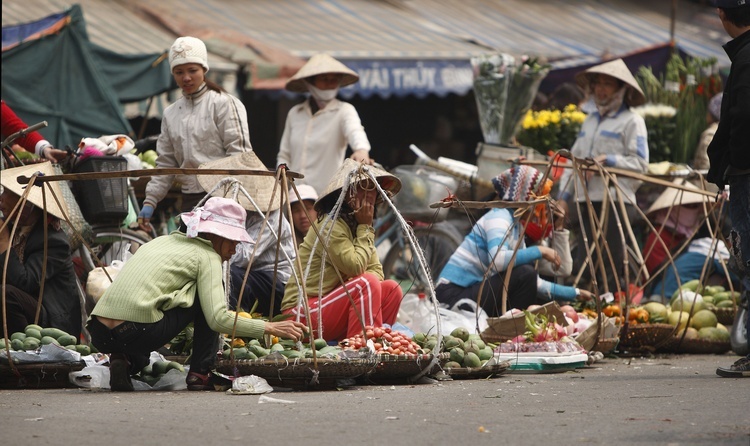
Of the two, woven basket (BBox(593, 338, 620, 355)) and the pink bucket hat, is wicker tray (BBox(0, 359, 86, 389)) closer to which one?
the pink bucket hat

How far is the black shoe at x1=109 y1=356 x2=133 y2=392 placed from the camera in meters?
5.48

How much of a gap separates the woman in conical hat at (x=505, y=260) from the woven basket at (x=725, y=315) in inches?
43.8

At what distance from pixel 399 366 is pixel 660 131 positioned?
569 centimetres

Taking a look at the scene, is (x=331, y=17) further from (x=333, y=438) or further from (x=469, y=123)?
(x=333, y=438)

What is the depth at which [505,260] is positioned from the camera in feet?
24.4

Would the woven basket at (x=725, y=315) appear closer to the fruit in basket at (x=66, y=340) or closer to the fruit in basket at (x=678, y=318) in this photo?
the fruit in basket at (x=678, y=318)

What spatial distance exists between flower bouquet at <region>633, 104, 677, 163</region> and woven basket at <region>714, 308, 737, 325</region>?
8.59 ft

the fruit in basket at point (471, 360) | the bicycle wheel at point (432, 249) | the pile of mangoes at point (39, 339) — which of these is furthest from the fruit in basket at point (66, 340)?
the bicycle wheel at point (432, 249)

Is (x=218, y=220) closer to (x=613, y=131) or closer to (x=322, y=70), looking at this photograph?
(x=322, y=70)

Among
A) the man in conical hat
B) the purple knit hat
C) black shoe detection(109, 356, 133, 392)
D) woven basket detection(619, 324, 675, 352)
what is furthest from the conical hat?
black shoe detection(109, 356, 133, 392)

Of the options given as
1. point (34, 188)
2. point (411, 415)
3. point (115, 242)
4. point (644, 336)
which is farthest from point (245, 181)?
point (411, 415)

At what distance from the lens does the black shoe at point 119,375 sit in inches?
216

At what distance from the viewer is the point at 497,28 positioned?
15992 millimetres

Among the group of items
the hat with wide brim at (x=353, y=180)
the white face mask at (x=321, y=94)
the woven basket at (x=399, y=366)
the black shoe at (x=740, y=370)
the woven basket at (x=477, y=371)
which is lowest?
the woven basket at (x=477, y=371)
